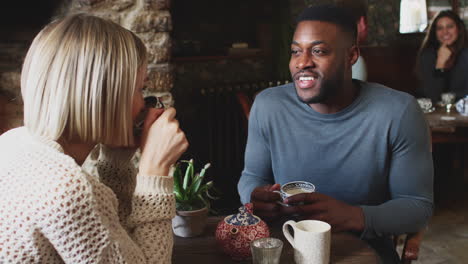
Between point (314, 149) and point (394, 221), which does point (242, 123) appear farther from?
point (394, 221)

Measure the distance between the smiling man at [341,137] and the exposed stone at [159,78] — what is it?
1.04 m

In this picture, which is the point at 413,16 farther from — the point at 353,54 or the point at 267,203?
the point at 267,203

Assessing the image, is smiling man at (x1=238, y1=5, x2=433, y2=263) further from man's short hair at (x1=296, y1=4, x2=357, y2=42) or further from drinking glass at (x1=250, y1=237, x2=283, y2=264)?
drinking glass at (x1=250, y1=237, x2=283, y2=264)

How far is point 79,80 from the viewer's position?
99 cm

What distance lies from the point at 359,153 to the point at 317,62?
13.1 inches

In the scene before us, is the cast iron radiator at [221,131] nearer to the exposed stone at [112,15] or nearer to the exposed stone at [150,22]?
the exposed stone at [150,22]

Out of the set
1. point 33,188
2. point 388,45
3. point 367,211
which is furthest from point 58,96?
point 388,45

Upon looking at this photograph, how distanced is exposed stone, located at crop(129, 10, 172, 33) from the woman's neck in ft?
5.12

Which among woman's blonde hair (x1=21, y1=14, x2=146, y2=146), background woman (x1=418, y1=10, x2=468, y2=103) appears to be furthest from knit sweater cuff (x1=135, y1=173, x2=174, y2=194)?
background woman (x1=418, y1=10, x2=468, y2=103)

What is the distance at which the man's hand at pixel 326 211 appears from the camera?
132cm

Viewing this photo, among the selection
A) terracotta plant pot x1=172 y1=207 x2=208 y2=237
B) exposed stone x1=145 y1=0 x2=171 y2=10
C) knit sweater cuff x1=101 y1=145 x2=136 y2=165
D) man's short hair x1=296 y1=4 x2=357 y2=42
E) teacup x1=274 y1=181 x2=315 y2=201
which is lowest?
terracotta plant pot x1=172 y1=207 x2=208 y2=237

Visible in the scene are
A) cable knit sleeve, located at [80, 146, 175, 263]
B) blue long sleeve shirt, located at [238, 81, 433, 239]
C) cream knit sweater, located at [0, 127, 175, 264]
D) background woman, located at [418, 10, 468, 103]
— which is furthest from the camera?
background woman, located at [418, 10, 468, 103]

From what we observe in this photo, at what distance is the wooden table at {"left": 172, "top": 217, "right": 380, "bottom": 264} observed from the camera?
1.21 meters

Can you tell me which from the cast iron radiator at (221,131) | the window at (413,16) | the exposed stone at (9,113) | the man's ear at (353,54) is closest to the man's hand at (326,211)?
the man's ear at (353,54)
